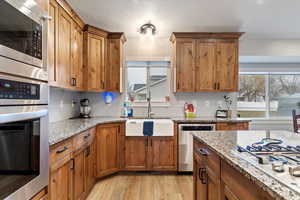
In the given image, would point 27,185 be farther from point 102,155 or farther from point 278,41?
point 278,41

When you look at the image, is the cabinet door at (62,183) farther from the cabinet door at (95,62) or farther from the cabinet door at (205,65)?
the cabinet door at (205,65)

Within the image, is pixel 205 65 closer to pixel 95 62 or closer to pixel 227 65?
pixel 227 65

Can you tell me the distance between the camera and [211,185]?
4.96 feet

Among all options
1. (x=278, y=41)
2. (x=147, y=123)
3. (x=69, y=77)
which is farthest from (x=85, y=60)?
(x=278, y=41)

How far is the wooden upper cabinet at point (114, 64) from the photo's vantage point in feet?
11.8

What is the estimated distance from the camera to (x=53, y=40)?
2.22 meters

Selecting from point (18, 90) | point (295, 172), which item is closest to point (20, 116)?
point (18, 90)

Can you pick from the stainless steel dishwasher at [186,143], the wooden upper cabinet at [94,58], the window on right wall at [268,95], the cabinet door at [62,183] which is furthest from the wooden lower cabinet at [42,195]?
the window on right wall at [268,95]

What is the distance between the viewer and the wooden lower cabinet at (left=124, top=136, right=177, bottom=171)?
3352 millimetres

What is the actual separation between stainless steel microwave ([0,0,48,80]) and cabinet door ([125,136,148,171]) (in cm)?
227

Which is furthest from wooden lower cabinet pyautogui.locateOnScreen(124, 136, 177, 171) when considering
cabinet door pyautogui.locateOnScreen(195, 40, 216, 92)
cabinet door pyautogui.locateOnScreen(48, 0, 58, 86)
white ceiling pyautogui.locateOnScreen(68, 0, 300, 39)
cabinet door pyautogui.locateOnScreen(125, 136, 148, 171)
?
white ceiling pyautogui.locateOnScreen(68, 0, 300, 39)

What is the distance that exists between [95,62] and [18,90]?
249 centimetres

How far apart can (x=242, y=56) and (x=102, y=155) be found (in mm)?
3348

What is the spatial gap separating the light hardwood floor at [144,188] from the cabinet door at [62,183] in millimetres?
826
